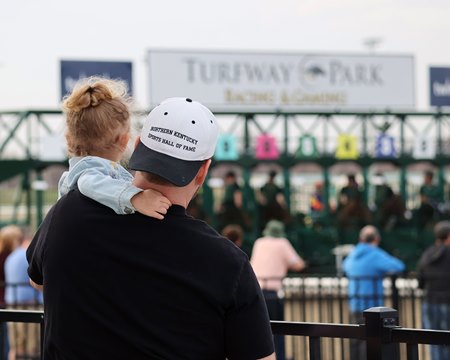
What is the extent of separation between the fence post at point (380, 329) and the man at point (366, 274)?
681 cm

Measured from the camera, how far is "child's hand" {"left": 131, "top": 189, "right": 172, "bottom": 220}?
2.51 metres

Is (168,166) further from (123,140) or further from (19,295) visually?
(19,295)

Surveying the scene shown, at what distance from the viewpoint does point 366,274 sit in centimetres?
1031

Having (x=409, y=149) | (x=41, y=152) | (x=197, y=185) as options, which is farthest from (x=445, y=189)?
(x=197, y=185)

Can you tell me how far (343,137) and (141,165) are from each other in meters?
19.6

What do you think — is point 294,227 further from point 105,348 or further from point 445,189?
point 105,348

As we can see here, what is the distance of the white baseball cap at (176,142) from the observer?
2580 mm

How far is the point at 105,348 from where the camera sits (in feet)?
8.36

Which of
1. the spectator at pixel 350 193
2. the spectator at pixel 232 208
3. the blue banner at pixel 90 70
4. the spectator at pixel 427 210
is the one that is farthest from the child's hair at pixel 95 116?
the spectator at pixel 427 210

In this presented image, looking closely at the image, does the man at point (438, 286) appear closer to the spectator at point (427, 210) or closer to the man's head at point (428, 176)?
the man's head at point (428, 176)

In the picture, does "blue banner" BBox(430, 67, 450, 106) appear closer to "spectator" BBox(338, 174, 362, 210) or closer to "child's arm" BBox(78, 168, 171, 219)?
"spectator" BBox(338, 174, 362, 210)

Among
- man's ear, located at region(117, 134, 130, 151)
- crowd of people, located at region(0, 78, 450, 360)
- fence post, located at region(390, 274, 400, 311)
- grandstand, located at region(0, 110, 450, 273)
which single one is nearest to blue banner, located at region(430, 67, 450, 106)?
grandstand, located at region(0, 110, 450, 273)

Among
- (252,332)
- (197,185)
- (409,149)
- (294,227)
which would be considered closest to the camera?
(252,332)

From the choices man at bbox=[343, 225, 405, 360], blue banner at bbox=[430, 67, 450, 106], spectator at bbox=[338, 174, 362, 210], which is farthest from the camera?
blue banner at bbox=[430, 67, 450, 106]
